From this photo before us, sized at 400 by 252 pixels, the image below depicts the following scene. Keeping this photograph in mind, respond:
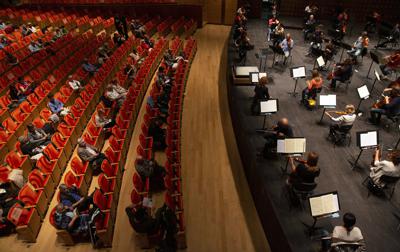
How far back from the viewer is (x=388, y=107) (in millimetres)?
5934

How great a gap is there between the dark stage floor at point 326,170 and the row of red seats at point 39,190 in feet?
11.2

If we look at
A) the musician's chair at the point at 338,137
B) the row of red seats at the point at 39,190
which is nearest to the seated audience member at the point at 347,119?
the musician's chair at the point at 338,137

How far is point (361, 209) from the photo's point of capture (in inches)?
174

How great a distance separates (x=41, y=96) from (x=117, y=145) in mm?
2732

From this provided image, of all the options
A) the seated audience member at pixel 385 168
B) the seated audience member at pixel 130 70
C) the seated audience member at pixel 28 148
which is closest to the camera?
the seated audience member at pixel 385 168

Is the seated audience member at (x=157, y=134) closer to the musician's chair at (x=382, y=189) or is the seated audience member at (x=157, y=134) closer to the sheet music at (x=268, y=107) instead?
the sheet music at (x=268, y=107)

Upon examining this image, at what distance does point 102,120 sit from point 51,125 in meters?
1.02

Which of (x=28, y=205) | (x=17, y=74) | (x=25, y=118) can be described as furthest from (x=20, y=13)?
(x=28, y=205)

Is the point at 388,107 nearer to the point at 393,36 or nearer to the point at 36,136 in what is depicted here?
the point at 393,36

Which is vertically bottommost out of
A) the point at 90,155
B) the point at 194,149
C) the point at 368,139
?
the point at 194,149

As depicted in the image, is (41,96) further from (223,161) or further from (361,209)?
(361,209)

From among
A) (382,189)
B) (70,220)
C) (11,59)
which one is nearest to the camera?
(70,220)

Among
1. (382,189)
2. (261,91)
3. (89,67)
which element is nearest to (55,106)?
(89,67)

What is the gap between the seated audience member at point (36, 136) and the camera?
221 inches
